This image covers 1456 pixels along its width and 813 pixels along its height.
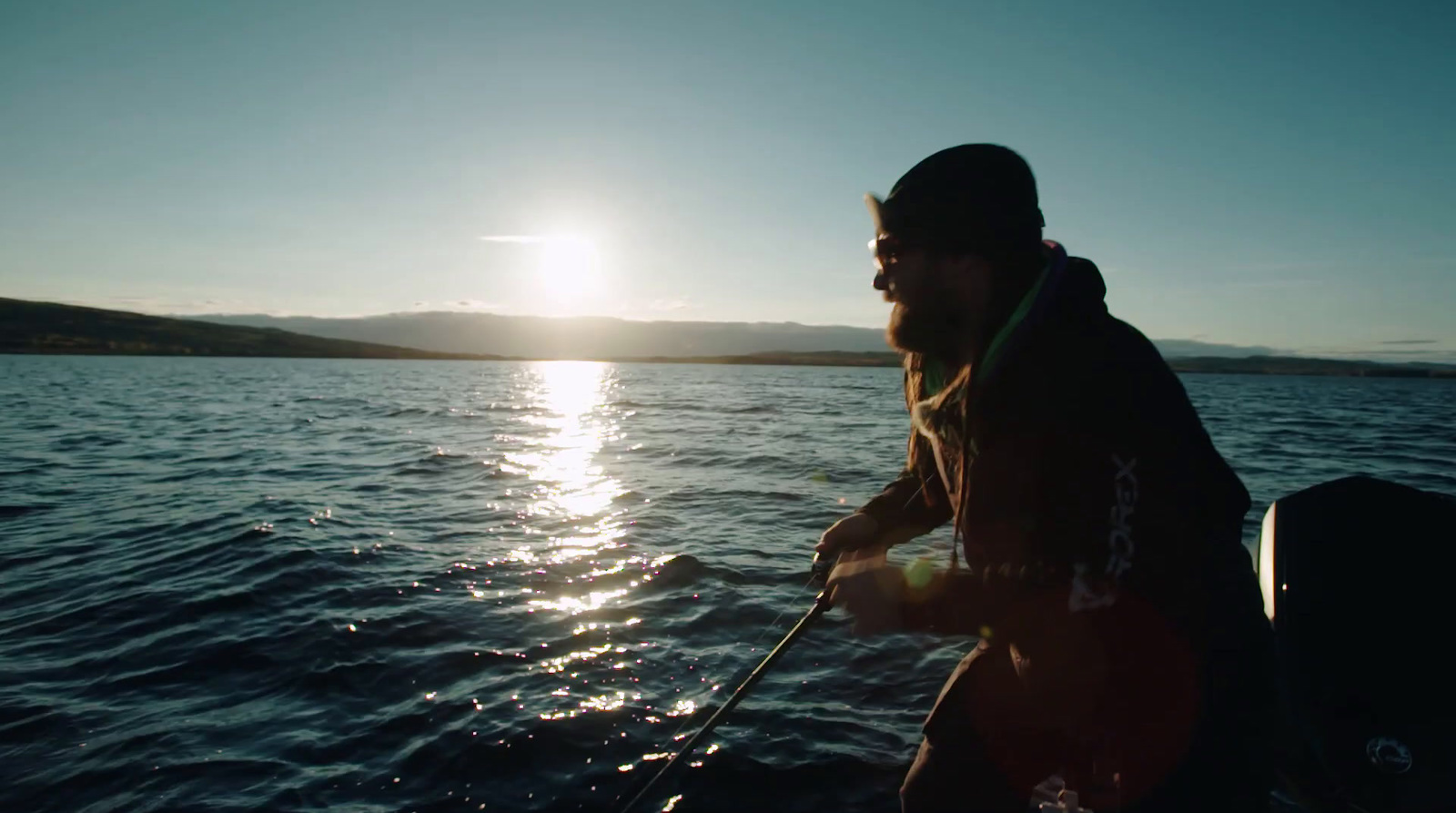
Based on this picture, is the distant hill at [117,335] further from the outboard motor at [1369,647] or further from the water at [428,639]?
the outboard motor at [1369,647]

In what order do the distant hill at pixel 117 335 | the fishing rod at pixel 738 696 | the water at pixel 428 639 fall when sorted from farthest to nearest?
the distant hill at pixel 117 335, the water at pixel 428 639, the fishing rod at pixel 738 696

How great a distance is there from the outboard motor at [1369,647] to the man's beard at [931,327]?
2316 millimetres

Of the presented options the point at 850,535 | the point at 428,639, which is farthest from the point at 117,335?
the point at 850,535

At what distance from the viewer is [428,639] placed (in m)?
7.77

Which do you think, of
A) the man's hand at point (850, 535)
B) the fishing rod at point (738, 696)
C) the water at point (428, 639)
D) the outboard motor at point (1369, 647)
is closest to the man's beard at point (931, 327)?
the fishing rod at point (738, 696)

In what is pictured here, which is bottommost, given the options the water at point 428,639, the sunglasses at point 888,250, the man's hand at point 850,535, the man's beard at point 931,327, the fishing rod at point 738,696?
the water at point 428,639

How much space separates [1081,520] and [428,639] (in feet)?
23.3

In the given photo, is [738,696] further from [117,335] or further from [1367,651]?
[117,335]

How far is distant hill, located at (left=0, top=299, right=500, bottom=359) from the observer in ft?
478

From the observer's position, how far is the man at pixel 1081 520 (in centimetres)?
233

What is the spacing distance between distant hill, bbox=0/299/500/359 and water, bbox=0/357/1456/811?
543 ft

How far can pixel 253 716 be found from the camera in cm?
621

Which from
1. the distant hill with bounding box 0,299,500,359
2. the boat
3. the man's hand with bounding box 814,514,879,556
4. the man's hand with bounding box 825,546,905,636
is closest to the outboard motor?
the boat

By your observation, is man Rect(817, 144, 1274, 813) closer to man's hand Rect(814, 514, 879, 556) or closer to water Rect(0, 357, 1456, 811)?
man's hand Rect(814, 514, 879, 556)
